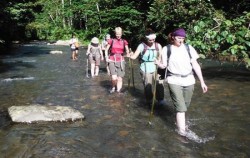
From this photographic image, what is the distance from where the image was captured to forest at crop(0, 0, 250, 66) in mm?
9969

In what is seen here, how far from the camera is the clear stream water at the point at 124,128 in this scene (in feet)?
22.6

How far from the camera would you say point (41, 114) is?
29.6 feet

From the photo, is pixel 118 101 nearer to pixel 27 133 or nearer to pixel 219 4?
pixel 27 133

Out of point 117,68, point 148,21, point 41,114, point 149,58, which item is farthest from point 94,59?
point 148,21

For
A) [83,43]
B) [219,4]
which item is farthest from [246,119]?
[83,43]

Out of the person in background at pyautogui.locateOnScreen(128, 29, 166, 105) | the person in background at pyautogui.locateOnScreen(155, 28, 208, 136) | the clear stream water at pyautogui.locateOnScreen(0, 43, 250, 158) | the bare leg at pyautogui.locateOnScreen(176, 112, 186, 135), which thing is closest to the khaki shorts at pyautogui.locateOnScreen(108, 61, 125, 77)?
the clear stream water at pyautogui.locateOnScreen(0, 43, 250, 158)

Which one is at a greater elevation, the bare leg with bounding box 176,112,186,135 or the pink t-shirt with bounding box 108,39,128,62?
the pink t-shirt with bounding box 108,39,128,62

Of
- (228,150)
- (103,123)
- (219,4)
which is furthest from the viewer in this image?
(219,4)

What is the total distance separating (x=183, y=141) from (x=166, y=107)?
10.0ft

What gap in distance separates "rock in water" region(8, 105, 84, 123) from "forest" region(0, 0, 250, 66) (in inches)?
139

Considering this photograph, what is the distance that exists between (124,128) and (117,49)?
160 inches

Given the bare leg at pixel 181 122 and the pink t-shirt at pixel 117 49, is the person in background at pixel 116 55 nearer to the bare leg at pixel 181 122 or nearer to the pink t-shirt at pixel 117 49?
the pink t-shirt at pixel 117 49

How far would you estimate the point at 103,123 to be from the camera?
886 cm

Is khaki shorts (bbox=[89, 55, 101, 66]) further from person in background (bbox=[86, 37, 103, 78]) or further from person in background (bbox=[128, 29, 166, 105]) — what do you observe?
person in background (bbox=[128, 29, 166, 105])
